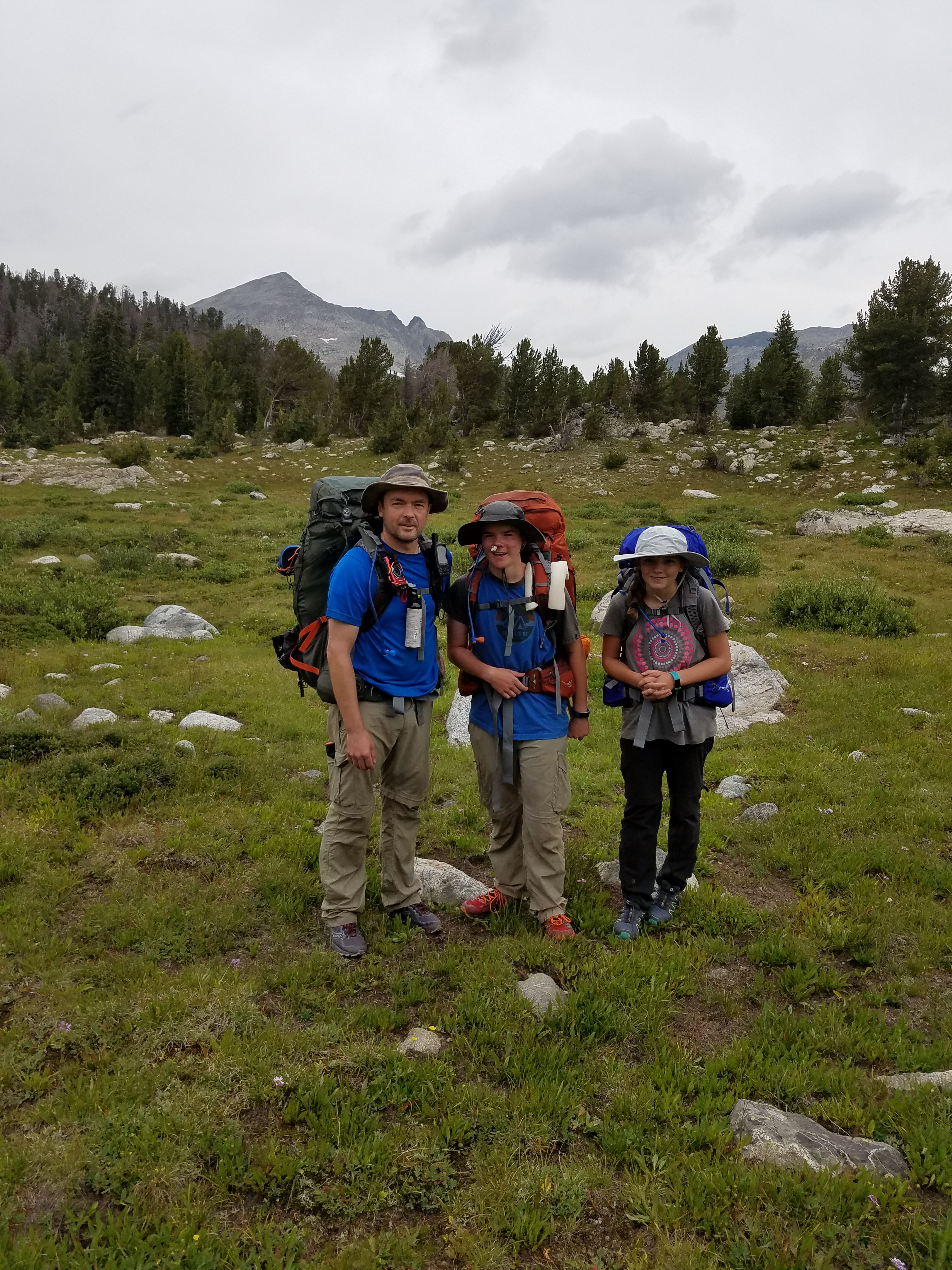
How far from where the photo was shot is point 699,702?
450 cm

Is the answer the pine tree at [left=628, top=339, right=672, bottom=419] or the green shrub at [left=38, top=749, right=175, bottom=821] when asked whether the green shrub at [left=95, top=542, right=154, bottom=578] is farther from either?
the pine tree at [left=628, top=339, right=672, bottom=419]

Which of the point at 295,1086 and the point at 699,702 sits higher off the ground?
the point at 699,702

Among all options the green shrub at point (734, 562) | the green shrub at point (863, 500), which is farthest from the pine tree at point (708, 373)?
the green shrub at point (734, 562)

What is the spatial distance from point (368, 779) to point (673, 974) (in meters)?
2.21

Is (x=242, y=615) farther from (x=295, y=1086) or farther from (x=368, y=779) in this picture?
(x=295, y=1086)

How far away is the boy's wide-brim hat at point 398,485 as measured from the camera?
410cm

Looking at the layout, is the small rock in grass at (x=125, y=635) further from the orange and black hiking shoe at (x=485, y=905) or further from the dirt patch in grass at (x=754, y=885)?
the dirt patch in grass at (x=754, y=885)

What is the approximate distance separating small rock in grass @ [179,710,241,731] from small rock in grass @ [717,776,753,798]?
5364 mm

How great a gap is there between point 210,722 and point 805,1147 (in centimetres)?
691

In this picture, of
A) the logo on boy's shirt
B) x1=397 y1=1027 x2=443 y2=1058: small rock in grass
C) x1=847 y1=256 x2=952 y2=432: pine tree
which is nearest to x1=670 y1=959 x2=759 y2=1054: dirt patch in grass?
x1=397 y1=1027 x2=443 y2=1058: small rock in grass

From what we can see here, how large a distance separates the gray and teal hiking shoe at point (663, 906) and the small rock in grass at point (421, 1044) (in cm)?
176

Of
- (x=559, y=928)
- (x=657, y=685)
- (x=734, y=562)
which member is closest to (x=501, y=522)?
(x=657, y=685)

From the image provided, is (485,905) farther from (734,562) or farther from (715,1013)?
(734,562)

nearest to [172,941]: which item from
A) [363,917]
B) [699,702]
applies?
[363,917]
